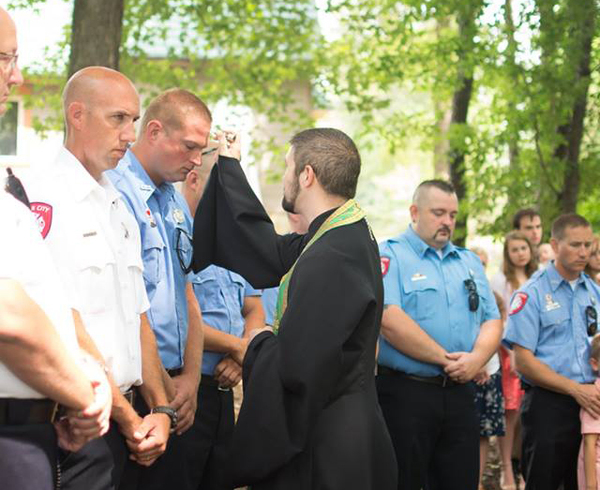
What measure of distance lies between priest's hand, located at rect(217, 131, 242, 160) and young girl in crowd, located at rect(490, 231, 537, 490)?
4438 mm

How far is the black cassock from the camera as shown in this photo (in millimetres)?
3641

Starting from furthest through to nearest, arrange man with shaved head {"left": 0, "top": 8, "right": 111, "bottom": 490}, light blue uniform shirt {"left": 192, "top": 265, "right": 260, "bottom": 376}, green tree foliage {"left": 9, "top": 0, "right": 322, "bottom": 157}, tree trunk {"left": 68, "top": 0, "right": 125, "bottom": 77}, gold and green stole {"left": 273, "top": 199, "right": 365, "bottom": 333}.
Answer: green tree foliage {"left": 9, "top": 0, "right": 322, "bottom": 157} → tree trunk {"left": 68, "top": 0, "right": 125, "bottom": 77} → light blue uniform shirt {"left": 192, "top": 265, "right": 260, "bottom": 376} → gold and green stole {"left": 273, "top": 199, "right": 365, "bottom": 333} → man with shaved head {"left": 0, "top": 8, "right": 111, "bottom": 490}

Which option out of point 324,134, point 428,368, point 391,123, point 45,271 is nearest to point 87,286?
point 45,271

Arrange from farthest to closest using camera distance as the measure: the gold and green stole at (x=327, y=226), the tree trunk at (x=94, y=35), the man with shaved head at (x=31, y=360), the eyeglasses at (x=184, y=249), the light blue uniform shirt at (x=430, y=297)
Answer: the tree trunk at (x=94, y=35) → the light blue uniform shirt at (x=430, y=297) → the eyeglasses at (x=184, y=249) → the gold and green stole at (x=327, y=226) → the man with shaved head at (x=31, y=360)

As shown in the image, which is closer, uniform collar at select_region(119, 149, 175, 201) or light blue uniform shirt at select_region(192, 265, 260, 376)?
uniform collar at select_region(119, 149, 175, 201)

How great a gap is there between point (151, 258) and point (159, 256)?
0.17 feet

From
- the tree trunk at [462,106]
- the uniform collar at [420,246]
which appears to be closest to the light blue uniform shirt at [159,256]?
the uniform collar at [420,246]

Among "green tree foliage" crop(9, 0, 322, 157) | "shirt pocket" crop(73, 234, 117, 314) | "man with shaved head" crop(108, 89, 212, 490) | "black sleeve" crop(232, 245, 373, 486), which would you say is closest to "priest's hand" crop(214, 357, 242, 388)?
"man with shaved head" crop(108, 89, 212, 490)

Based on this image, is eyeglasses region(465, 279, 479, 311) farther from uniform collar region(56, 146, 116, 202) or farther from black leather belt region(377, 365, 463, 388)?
uniform collar region(56, 146, 116, 202)

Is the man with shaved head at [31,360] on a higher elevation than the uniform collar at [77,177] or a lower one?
lower

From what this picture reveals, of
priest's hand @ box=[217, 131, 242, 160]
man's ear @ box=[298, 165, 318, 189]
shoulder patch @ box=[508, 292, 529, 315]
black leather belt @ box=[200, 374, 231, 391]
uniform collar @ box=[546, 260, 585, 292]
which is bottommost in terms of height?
black leather belt @ box=[200, 374, 231, 391]

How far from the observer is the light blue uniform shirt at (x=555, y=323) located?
6020 mm

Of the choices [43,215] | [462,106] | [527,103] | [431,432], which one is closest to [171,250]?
[43,215]

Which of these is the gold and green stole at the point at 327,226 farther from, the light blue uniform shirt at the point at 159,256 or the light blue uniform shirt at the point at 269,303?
the light blue uniform shirt at the point at 269,303
